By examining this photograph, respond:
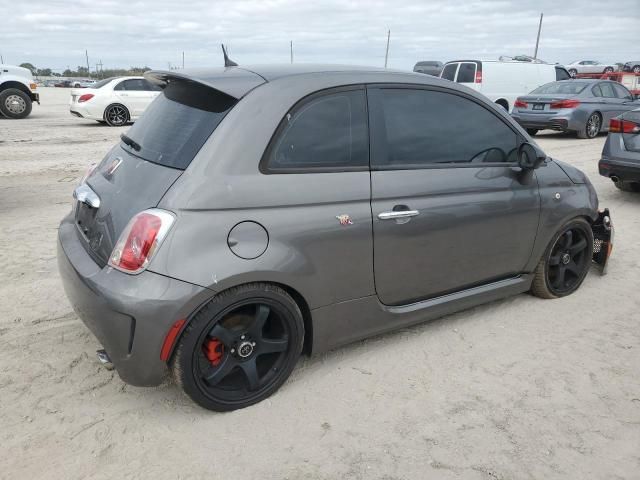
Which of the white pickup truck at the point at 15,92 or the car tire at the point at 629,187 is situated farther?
the white pickup truck at the point at 15,92

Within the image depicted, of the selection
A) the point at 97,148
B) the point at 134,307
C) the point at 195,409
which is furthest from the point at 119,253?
the point at 97,148

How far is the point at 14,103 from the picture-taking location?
15.7 meters

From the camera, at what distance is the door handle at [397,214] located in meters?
2.97

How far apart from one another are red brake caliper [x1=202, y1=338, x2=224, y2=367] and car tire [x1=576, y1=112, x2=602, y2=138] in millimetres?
13052

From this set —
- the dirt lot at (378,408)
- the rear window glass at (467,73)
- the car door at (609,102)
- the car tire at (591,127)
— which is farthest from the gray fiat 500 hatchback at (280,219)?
the rear window glass at (467,73)

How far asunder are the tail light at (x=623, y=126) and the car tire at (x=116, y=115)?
12.2 metres

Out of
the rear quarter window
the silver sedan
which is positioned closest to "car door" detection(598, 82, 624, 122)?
the silver sedan

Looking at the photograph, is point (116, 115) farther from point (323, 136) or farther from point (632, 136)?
point (323, 136)

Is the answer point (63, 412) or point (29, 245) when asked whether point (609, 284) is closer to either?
point (63, 412)

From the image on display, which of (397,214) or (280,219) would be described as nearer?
(280,219)

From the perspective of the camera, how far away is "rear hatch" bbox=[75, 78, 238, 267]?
262cm

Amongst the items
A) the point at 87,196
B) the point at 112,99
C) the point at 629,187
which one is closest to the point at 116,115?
the point at 112,99

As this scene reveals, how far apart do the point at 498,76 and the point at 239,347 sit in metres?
16.3

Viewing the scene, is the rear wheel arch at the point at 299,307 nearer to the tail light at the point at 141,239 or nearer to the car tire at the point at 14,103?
the tail light at the point at 141,239
